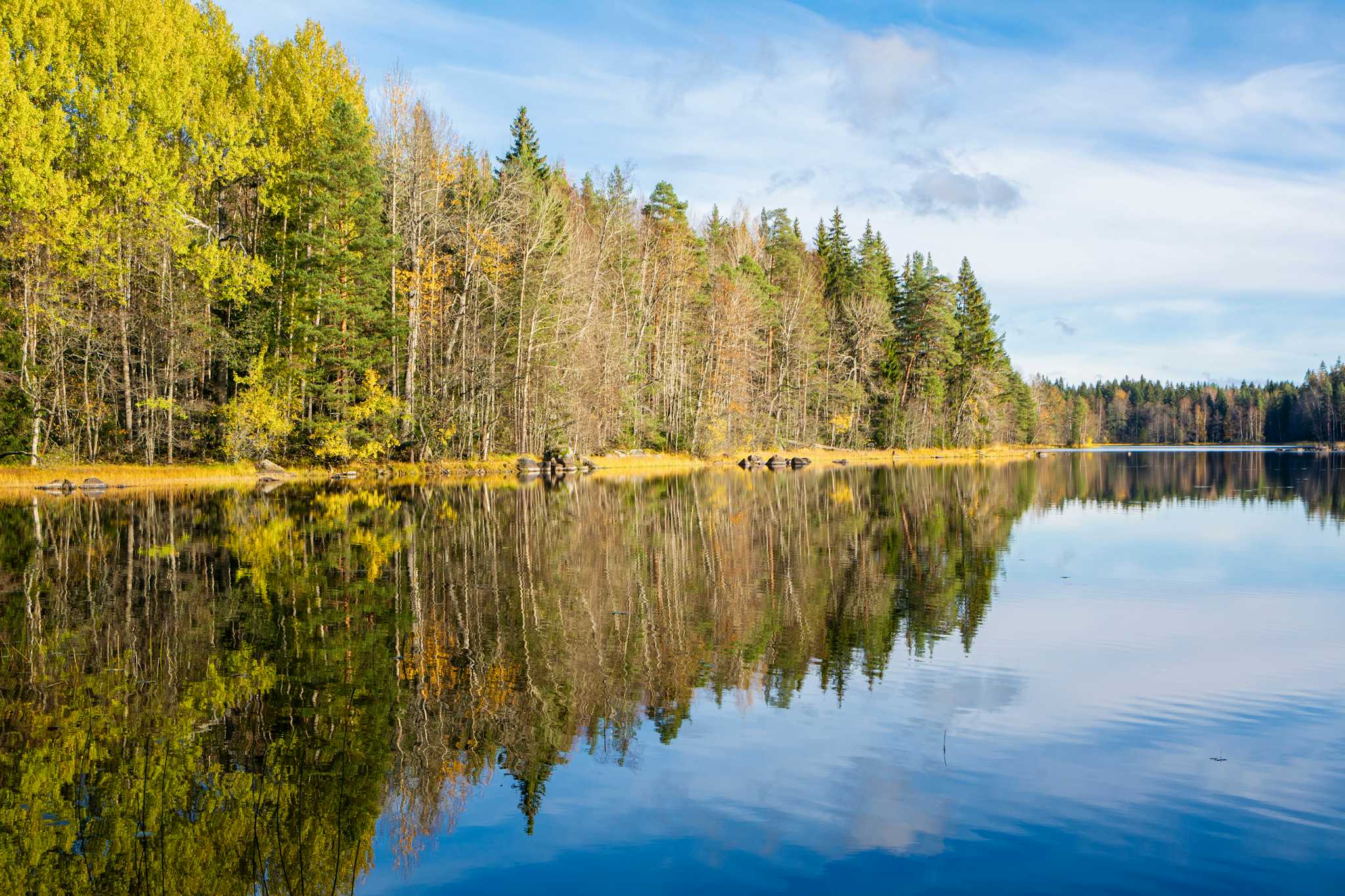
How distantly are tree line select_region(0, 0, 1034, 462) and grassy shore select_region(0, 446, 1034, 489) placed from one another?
84 centimetres

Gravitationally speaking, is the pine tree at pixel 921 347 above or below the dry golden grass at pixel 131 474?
above

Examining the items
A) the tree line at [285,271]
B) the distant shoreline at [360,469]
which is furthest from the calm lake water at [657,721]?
the tree line at [285,271]

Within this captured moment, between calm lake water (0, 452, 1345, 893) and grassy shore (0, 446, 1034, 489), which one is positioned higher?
grassy shore (0, 446, 1034, 489)

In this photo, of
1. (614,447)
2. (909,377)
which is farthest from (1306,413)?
(614,447)

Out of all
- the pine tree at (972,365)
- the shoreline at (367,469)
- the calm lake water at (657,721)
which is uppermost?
the pine tree at (972,365)

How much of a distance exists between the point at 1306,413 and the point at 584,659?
180 meters

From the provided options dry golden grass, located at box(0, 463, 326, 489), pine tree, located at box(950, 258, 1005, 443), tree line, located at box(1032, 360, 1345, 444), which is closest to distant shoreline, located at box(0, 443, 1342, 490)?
dry golden grass, located at box(0, 463, 326, 489)

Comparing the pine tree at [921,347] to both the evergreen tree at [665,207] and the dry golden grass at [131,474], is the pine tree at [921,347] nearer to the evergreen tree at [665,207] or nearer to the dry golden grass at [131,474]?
the evergreen tree at [665,207]

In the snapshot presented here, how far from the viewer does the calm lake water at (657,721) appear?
5.72 meters

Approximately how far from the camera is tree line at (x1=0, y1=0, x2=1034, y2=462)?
3247 centimetres

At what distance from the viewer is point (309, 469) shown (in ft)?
138

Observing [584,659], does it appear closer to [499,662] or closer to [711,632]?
[499,662]

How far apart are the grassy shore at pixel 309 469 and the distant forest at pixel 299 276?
2.96 feet

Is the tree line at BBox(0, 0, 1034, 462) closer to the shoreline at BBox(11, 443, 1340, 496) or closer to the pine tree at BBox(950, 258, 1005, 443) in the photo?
the shoreline at BBox(11, 443, 1340, 496)
